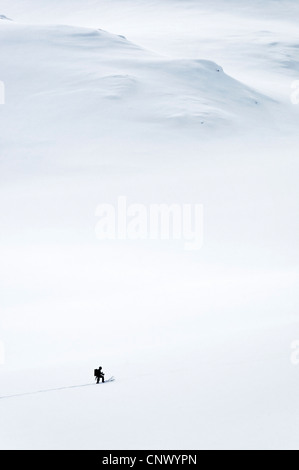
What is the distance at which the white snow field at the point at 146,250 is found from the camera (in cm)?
1143

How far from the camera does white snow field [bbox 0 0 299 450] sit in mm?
11430

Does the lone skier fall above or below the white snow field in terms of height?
below

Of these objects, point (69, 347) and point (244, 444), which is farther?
point (69, 347)

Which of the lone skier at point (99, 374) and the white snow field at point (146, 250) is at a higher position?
the white snow field at point (146, 250)

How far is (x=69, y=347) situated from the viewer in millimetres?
17281

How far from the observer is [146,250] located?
26.3 m

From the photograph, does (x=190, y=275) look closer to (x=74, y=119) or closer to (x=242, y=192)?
(x=242, y=192)

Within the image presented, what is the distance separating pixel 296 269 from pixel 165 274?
4070 mm

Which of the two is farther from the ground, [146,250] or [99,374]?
[146,250]

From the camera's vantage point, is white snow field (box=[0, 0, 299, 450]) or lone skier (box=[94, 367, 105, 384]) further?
lone skier (box=[94, 367, 105, 384])

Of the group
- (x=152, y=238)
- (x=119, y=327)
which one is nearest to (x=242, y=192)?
(x=152, y=238)

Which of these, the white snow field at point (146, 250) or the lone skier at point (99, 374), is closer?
the white snow field at point (146, 250)

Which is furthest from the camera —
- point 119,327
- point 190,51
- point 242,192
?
point 190,51

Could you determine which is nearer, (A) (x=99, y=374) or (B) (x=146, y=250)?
(A) (x=99, y=374)
